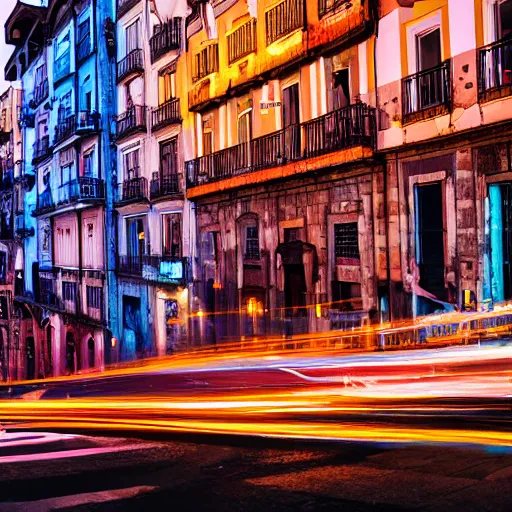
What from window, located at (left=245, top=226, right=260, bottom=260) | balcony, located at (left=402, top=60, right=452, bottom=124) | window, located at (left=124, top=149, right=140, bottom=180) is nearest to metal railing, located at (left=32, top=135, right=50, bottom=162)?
window, located at (left=124, top=149, right=140, bottom=180)

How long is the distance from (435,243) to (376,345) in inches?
47.3

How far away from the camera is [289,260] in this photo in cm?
874

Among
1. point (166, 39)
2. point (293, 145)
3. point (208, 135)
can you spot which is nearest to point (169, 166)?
point (208, 135)

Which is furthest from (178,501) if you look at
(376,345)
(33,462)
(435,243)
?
(435,243)

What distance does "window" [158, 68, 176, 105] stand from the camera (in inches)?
420

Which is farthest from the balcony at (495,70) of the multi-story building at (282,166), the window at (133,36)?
the window at (133,36)

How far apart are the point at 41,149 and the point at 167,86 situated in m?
3.82

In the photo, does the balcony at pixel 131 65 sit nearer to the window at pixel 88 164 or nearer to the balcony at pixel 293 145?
the window at pixel 88 164

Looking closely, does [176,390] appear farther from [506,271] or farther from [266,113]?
[506,271]

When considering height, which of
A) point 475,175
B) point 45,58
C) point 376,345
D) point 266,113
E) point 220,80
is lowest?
point 376,345

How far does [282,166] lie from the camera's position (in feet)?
28.2

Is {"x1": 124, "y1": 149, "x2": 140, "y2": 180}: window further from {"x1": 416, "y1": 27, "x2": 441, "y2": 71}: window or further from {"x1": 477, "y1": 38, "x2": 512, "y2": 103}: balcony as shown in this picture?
{"x1": 477, "y1": 38, "x2": 512, "y2": 103}: balcony

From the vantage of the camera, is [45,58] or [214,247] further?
[45,58]

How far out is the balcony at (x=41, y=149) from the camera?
13265 mm
